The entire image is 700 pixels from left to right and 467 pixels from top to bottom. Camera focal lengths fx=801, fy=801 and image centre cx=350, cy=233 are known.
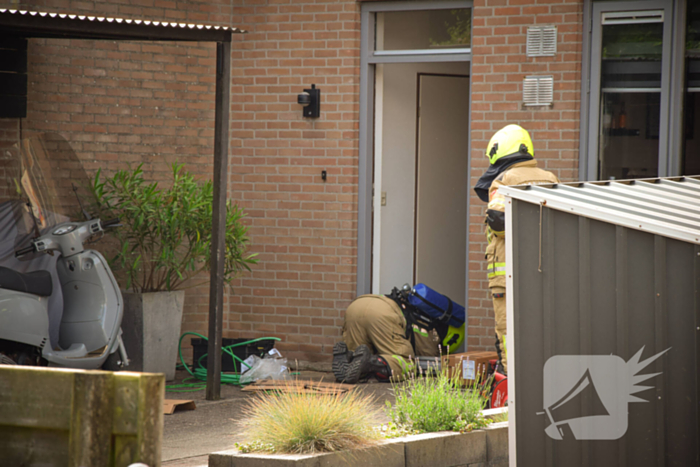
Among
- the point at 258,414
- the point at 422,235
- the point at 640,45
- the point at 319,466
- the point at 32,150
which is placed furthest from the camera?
the point at 422,235

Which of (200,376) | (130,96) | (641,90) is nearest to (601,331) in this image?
(641,90)

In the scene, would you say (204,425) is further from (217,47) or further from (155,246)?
(217,47)

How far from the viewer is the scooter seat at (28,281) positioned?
521cm

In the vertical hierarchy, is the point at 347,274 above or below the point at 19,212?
below

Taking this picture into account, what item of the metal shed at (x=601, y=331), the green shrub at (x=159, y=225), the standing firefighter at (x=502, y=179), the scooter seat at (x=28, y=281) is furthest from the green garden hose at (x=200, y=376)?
the metal shed at (x=601, y=331)

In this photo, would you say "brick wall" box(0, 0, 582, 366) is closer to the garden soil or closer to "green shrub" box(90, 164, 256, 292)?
"green shrub" box(90, 164, 256, 292)

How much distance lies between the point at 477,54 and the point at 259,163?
228 cm

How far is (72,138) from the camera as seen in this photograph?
22.9 feet

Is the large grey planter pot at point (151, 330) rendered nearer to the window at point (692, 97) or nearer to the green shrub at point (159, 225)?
the green shrub at point (159, 225)

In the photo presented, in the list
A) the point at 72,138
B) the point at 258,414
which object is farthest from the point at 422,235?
the point at 258,414

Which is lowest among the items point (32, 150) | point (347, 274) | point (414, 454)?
point (414, 454)

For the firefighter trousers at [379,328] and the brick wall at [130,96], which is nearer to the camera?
the firefighter trousers at [379,328]

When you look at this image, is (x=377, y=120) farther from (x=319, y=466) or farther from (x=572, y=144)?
(x=319, y=466)

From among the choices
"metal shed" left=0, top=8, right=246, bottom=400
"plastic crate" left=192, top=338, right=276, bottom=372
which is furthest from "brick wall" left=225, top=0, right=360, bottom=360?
"metal shed" left=0, top=8, right=246, bottom=400
